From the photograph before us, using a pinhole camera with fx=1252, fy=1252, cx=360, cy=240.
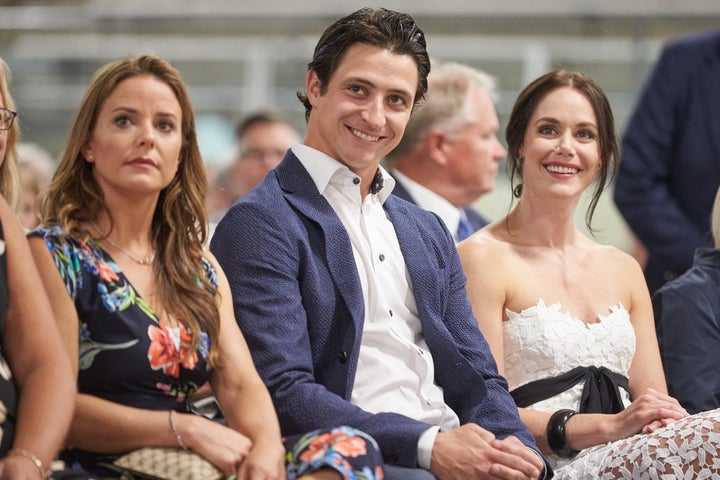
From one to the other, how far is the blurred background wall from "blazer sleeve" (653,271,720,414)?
328 centimetres

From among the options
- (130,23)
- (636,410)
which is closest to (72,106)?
(130,23)

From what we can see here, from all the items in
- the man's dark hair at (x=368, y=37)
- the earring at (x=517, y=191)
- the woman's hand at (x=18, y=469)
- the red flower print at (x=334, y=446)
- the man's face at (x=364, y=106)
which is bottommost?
the woman's hand at (x=18, y=469)

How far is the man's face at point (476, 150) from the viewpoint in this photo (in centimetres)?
483

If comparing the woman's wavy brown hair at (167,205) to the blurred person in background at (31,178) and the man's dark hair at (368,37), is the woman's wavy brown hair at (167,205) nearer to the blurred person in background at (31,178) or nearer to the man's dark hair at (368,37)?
the man's dark hair at (368,37)

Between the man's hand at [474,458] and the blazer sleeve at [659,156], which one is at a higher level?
the blazer sleeve at [659,156]

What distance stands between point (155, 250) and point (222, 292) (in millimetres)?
188

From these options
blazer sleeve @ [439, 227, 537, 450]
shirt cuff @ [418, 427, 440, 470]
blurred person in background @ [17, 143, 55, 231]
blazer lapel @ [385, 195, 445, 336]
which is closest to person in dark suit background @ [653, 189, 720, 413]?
blazer sleeve @ [439, 227, 537, 450]

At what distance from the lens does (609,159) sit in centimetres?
363

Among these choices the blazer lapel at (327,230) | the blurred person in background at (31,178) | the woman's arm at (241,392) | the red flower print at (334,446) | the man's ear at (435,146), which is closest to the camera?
the red flower print at (334,446)

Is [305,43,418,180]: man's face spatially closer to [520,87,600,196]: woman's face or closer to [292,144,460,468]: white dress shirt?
[292,144,460,468]: white dress shirt

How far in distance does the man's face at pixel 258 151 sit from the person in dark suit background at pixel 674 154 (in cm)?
214

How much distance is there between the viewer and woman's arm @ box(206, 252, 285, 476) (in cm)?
260

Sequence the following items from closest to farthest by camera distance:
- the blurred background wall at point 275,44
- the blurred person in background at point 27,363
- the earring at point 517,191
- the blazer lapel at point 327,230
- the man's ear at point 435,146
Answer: the blurred person in background at point 27,363, the blazer lapel at point 327,230, the earring at point 517,191, the man's ear at point 435,146, the blurred background wall at point 275,44

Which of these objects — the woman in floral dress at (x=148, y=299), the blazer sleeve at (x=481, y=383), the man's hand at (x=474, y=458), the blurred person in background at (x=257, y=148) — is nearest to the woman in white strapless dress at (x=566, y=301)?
the blazer sleeve at (x=481, y=383)
